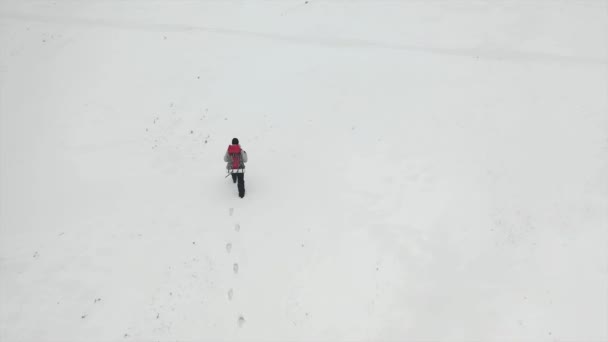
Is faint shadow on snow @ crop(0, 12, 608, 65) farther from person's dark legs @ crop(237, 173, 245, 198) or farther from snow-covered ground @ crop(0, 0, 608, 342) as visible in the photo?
person's dark legs @ crop(237, 173, 245, 198)

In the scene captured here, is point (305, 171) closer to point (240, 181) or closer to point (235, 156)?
point (240, 181)

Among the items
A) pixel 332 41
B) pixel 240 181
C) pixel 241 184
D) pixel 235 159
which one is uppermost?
pixel 332 41

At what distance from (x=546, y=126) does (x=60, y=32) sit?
21971mm

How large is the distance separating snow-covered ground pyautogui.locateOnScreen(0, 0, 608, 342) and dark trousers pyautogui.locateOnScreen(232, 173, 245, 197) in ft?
1.51

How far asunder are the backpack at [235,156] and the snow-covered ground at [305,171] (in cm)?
148

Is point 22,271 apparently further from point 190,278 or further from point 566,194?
point 566,194

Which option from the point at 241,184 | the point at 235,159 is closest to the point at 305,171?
the point at 241,184

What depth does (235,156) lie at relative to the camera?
12.5 metres

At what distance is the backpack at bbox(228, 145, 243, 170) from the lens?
12348 millimetres

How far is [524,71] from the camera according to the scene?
19.5 meters

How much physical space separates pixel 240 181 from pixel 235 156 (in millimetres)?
951

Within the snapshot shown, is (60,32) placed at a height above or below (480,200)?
above

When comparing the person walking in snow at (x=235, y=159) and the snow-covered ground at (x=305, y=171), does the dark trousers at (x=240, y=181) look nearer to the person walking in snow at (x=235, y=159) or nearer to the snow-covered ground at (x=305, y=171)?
the person walking in snow at (x=235, y=159)

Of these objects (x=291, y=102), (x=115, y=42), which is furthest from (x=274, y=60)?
(x=115, y=42)
